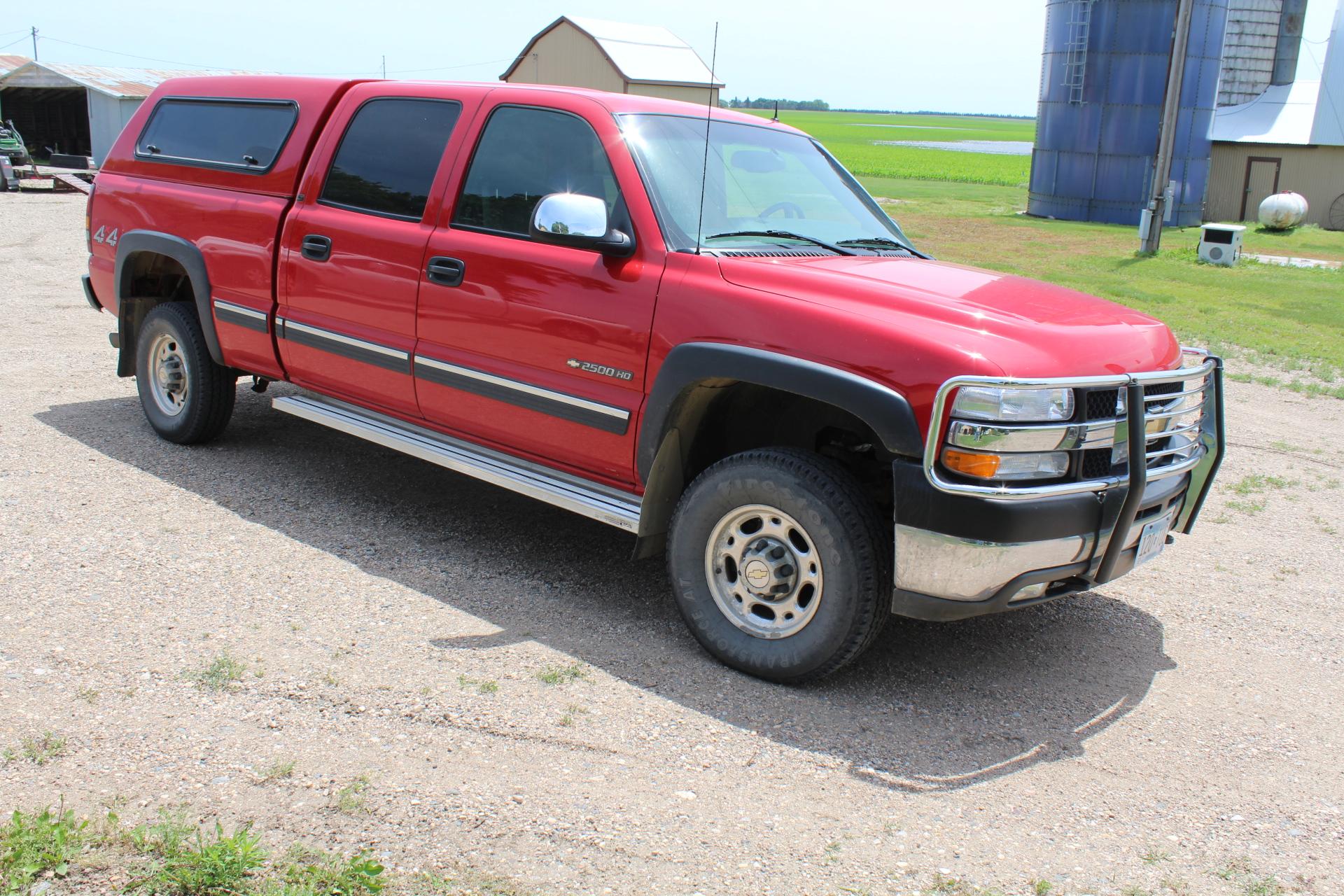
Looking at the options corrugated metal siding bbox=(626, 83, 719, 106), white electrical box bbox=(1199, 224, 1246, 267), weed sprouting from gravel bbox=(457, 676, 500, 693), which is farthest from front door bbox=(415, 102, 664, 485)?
corrugated metal siding bbox=(626, 83, 719, 106)

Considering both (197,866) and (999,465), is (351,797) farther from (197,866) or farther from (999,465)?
(999,465)

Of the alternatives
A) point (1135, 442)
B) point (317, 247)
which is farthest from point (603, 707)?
point (317, 247)

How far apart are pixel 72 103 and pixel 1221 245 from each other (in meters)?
39.1

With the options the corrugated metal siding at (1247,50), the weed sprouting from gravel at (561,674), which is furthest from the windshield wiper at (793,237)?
the corrugated metal siding at (1247,50)

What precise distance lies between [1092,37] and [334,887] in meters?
32.1

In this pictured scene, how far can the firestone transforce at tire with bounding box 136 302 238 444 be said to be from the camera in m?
6.42

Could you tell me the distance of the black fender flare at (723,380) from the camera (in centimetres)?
369

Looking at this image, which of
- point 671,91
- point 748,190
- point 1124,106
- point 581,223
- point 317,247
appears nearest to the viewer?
point 581,223

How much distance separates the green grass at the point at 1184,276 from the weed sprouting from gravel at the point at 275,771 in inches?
360

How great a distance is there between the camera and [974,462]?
3631mm

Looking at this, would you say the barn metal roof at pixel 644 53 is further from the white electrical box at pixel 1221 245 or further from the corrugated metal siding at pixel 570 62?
the white electrical box at pixel 1221 245

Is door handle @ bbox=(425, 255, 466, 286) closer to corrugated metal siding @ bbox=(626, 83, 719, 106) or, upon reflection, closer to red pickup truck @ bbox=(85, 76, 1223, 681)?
red pickup truck @ bbox=(85, 76, 1223, 681)

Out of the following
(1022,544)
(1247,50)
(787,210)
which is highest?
(1247,50)

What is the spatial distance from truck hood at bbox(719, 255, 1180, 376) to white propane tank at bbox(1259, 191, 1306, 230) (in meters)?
26.6
